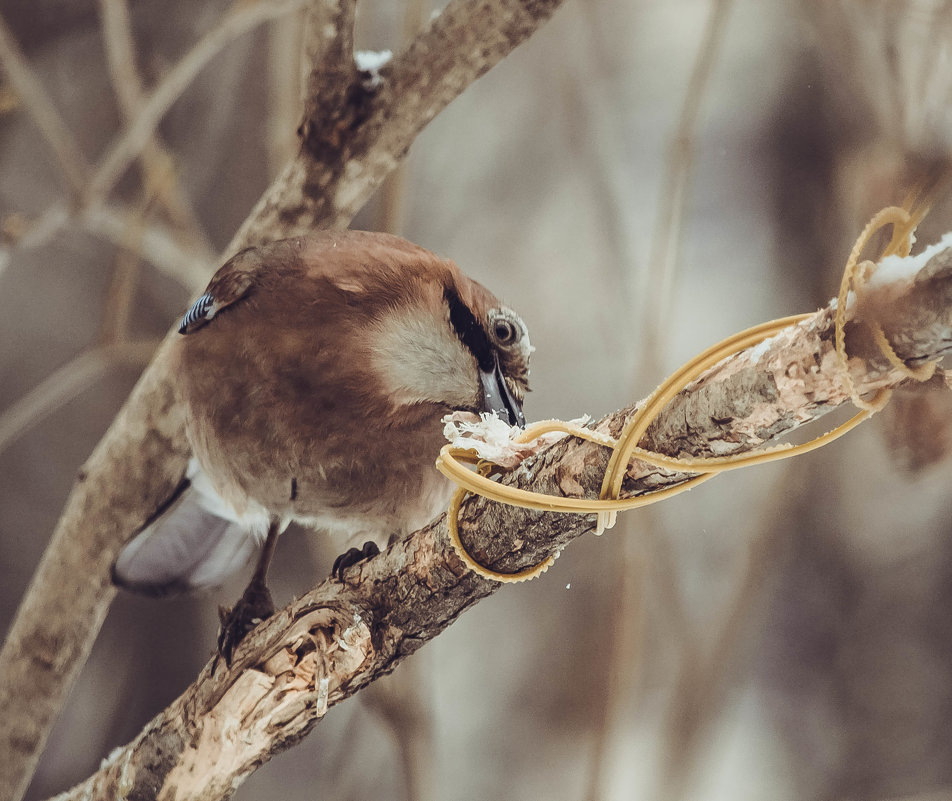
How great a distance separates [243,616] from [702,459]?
2.35ft

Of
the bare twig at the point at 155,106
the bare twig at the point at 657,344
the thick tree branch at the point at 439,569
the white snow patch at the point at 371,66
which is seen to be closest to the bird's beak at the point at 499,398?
the thick tree branch at the point at 439,569

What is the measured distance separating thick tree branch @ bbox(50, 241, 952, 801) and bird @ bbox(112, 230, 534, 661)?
0.32ft

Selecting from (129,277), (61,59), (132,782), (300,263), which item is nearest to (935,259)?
(300,263)

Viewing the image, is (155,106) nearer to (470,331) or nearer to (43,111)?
(43,111)

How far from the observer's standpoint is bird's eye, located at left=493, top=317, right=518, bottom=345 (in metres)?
0.97

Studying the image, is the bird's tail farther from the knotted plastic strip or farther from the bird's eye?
the knotted plastic strip

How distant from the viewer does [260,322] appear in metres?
0.98

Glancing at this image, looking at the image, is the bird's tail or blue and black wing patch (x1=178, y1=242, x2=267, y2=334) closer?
blue and black wing patch (x1=178, y1=242, x2=267, y2=334)

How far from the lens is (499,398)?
933 millimetres

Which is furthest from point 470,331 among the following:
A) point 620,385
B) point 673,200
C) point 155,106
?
point 155,106

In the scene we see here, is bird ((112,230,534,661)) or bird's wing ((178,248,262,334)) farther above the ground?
bird's wing ((178,248,262,334))

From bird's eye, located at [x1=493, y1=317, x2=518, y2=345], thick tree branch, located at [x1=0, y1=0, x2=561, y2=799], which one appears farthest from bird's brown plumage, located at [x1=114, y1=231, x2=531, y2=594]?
thick tree branch, located at [x1=0, y1=0, x2=561, y2=799]

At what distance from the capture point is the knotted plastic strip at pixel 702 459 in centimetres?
49

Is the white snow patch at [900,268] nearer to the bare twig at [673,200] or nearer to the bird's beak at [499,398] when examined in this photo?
the bird's beak at [499,398]
